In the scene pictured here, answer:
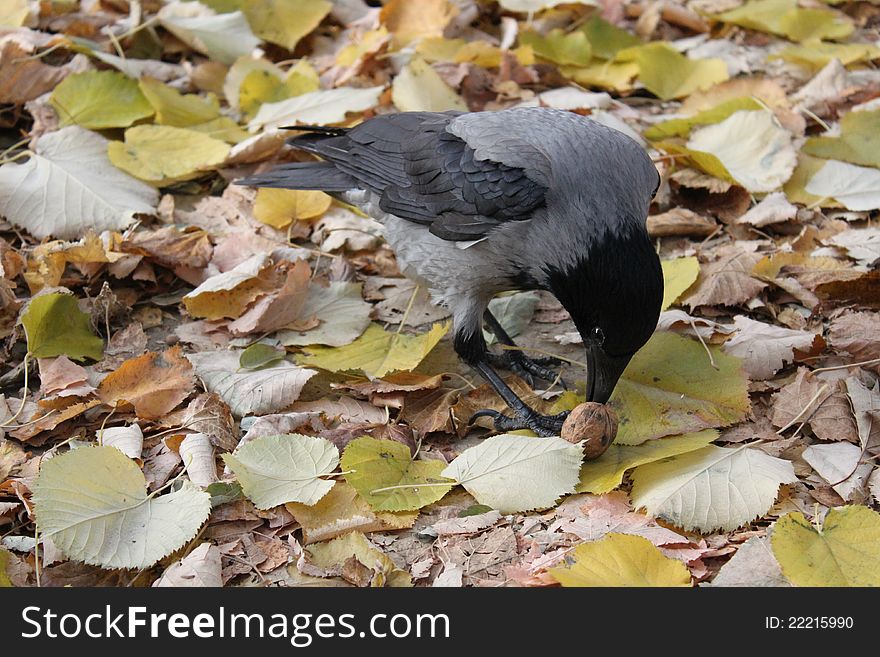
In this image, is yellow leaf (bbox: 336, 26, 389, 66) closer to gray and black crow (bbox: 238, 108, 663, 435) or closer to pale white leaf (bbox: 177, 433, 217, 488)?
gray and black crow (bbox: 238, 108, 663, 435)

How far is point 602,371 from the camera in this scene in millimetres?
3506

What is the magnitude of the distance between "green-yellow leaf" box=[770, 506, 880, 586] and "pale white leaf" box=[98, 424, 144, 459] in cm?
203

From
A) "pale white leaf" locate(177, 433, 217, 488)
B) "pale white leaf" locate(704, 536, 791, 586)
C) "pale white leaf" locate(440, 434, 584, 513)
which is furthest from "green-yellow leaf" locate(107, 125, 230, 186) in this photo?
"pale white leaf" locate(704, 536, 791, 586)

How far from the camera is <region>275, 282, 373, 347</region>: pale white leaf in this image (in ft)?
13.3

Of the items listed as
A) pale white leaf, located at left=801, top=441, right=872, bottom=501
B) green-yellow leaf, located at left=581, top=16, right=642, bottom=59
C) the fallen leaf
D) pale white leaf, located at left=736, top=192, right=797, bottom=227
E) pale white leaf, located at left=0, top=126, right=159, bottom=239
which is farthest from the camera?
green-yellow leaf, located at left=581, top=16, right=642, bottom=59

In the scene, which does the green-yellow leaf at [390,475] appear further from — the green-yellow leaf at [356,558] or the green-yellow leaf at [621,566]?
the green-yellow leaf at [621,566]

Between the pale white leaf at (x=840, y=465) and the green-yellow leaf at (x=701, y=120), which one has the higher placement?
the green-yellow leaf at (x=701, y=120)

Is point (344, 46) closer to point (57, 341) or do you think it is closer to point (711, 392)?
point (57, 341)

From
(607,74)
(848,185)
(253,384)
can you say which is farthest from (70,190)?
(848,185)

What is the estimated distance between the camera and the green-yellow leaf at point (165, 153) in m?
4.73

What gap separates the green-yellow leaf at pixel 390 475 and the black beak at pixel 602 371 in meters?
0.63

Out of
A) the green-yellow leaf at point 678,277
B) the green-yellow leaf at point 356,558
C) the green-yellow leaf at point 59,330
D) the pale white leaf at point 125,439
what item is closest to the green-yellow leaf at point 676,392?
the green-yellow leaf at point 678,277

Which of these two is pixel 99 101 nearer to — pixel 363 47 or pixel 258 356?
pixel 363 47
